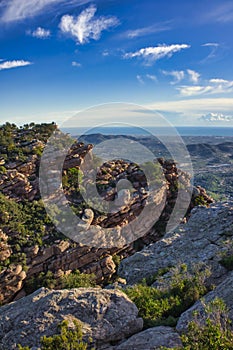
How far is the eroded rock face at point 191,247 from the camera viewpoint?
44.5 ft

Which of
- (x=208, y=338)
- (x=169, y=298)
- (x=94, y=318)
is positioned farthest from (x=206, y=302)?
(x=94, y=318)

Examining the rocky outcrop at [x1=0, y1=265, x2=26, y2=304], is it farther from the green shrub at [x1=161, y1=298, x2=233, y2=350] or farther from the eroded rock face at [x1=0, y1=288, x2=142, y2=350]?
the green shrub at [x1=161, y1=298, x2=233, y2=350]

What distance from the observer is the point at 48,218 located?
26656 millimetres

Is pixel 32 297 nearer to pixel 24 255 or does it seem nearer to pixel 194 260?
pixel 194 260

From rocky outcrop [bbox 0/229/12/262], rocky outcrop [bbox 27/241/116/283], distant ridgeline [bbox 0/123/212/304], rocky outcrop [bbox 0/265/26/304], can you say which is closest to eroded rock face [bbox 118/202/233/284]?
distant ridgeline [bbox 0/123/212/304]

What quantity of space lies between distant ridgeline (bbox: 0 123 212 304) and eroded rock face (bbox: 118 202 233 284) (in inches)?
330

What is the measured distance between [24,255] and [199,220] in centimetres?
1414

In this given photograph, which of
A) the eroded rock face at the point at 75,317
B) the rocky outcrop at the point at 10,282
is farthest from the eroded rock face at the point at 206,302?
the rocky outcrop at the point at 10,282

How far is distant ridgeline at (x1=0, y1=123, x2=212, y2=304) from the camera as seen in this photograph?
23.5m

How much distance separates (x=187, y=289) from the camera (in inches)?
387

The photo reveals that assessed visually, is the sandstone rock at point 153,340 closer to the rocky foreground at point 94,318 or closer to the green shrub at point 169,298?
the rocky foreground at point 94,318

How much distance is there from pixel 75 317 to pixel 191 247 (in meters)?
8.66

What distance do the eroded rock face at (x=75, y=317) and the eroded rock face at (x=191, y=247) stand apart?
18.5 ft

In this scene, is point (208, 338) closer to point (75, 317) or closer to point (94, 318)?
point (94, 318)
